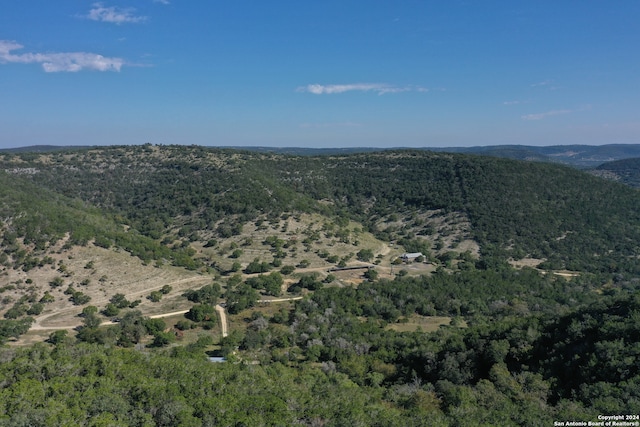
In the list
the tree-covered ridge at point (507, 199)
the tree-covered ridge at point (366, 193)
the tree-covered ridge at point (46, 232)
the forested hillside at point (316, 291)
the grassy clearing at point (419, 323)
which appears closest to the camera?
the forested hillside at point (316, 291)

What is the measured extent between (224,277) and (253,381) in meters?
38.0

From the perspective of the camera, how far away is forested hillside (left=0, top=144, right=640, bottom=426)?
66.7 feet

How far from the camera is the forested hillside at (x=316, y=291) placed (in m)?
20.3

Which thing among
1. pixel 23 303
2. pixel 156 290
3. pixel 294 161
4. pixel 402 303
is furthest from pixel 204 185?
pixel 402 303

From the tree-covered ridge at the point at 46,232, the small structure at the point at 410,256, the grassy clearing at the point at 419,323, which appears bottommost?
the grassy clearing at the point at 419,323

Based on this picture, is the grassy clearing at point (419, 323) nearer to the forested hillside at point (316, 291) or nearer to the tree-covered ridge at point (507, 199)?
the forested hillside at point (316, 291)

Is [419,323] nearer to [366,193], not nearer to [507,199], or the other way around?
[507,199]

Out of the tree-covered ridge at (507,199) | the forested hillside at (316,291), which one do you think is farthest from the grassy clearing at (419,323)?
the tree-covered ridge at (507,199)

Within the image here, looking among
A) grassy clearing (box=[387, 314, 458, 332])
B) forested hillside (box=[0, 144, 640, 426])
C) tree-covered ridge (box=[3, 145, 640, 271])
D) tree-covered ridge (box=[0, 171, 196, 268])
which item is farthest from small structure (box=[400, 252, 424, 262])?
tree-covered ridge (box=[0, 171, 196, 268])

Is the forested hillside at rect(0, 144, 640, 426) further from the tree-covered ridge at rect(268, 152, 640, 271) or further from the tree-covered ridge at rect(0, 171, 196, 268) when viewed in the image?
the tree-covered ridge at rect(268, 152, 640, 271)

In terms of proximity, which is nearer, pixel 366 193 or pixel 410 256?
pixel 410 256

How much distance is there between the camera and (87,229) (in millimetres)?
56281

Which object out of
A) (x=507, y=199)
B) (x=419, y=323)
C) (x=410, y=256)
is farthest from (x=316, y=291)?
(x=507, y=199)

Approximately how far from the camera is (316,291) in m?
53.3
